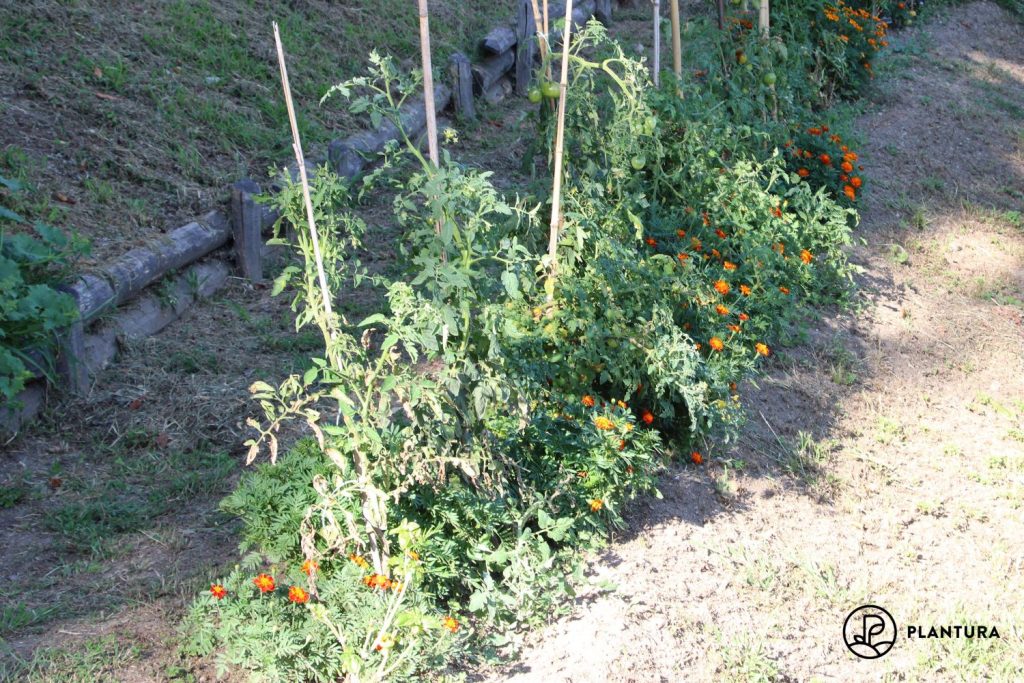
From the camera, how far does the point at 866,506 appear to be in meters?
3.97

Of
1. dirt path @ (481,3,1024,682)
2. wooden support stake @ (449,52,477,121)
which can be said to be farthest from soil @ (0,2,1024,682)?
wooden support stake @ (449,52,477,121)

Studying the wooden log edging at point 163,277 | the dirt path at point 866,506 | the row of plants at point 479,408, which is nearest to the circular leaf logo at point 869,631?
the dirt path at point 866,506

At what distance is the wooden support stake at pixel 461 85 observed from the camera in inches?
284

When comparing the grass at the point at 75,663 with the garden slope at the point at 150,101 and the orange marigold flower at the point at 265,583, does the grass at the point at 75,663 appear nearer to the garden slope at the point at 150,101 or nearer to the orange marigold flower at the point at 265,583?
the orange marigold flower at the point at 265,583

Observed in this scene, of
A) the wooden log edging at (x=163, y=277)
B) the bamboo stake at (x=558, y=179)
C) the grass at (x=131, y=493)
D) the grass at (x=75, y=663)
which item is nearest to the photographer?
the grass at (x=75, y=663)

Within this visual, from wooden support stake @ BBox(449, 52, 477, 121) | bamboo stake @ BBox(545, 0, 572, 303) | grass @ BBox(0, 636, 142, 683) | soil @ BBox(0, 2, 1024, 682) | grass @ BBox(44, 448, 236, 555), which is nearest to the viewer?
grass @ BBox(0, 636, 142, 683)

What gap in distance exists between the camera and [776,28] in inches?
272

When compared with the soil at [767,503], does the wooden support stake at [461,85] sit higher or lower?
higher

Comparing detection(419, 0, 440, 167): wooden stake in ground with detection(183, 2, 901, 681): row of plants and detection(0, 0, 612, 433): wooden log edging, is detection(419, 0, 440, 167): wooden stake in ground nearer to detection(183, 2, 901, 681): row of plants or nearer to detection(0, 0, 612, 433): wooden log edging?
detection(183, 2, 901, 681): row of plants

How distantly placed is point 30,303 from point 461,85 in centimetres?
388

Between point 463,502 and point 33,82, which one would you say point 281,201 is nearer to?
point 463,502

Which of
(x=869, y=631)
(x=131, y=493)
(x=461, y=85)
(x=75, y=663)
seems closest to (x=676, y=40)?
(x=461, y=85)

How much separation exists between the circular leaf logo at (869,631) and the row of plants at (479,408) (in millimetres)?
813

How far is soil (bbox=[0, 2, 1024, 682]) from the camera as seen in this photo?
10.3 feet
